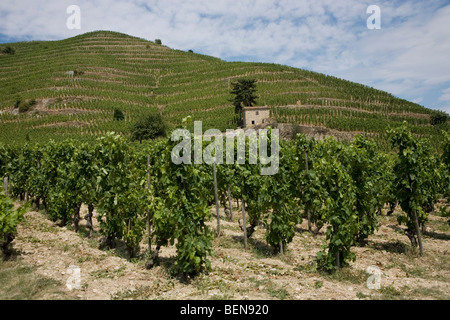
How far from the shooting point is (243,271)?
7977mm

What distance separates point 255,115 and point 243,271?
3456 centimetres

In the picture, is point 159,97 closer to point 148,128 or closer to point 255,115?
point 148,128

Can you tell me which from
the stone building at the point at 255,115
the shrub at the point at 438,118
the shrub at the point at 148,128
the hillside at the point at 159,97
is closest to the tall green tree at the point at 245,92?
the hillside at the point at 159,97

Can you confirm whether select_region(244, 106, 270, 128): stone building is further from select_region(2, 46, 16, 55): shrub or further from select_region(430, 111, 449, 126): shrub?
select_region(2, 46, 16, 55): shrub

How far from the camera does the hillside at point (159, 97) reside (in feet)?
145

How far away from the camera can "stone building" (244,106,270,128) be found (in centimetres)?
4059

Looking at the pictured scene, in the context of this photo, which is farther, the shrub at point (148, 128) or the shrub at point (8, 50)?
the shrub at point (8, 50)

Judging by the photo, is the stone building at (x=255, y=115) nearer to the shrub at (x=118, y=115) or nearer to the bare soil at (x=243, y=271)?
the shrub at (x=118, y=115)

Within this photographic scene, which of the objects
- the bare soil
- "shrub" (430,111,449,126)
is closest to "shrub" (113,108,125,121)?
the bare soil

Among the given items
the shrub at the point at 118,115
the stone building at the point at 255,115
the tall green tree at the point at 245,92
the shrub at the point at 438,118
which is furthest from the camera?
the shrub at the point at 118,115

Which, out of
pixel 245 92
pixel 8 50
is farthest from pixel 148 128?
pixel 8 50

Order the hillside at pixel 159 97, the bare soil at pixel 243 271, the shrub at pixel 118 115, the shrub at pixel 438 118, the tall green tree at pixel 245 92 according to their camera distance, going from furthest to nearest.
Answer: the shrub at pixel 118 115 < the shrub at pixel 438 118 < the tall green tree at pixel 245 92 < the hillside at pixel 159 97 < the bare soil at pixel 243 271

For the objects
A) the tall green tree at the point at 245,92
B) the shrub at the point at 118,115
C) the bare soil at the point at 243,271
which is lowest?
the bare soil at the point at 243,271

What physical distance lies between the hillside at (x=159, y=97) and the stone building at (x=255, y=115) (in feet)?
5.78
